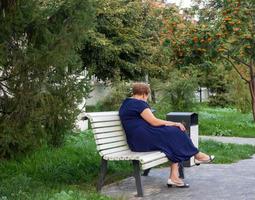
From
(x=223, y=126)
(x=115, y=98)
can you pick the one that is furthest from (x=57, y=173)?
(x=223, y=126)

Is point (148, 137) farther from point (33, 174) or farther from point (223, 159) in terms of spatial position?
point (223, 159)

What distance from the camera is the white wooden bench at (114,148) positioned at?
21.3ft

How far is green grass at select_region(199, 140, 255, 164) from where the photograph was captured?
32.4 feet

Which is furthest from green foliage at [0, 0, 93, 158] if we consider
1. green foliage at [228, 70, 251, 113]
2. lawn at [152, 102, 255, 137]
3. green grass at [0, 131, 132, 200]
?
green foliage at [228, 70, 251, 113]

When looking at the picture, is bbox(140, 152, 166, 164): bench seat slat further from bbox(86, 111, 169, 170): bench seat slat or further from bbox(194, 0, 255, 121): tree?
bbox(194, 0, 255, 121): tree

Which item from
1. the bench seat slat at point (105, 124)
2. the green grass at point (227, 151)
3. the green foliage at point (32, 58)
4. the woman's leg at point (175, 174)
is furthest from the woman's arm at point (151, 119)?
the green grass at point (227, 151)

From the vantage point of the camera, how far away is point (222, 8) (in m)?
14.9

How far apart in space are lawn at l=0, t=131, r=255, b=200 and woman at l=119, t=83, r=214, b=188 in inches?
33.0

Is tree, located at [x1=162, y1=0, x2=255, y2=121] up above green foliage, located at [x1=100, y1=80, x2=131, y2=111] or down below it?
above

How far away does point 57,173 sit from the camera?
24.1 feet

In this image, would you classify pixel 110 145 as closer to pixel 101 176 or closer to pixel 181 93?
pixel 101 176

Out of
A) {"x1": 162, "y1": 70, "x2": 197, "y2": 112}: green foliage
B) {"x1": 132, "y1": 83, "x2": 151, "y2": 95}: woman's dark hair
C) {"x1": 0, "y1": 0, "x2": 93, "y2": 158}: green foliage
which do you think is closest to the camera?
{"x1": 0, "y1": 0, "x2": 93, "y2": 158}: green foliage

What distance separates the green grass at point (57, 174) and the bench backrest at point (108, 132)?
0.57 metres

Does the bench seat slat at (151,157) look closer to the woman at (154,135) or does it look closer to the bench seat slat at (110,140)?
the woman at (154,135)
